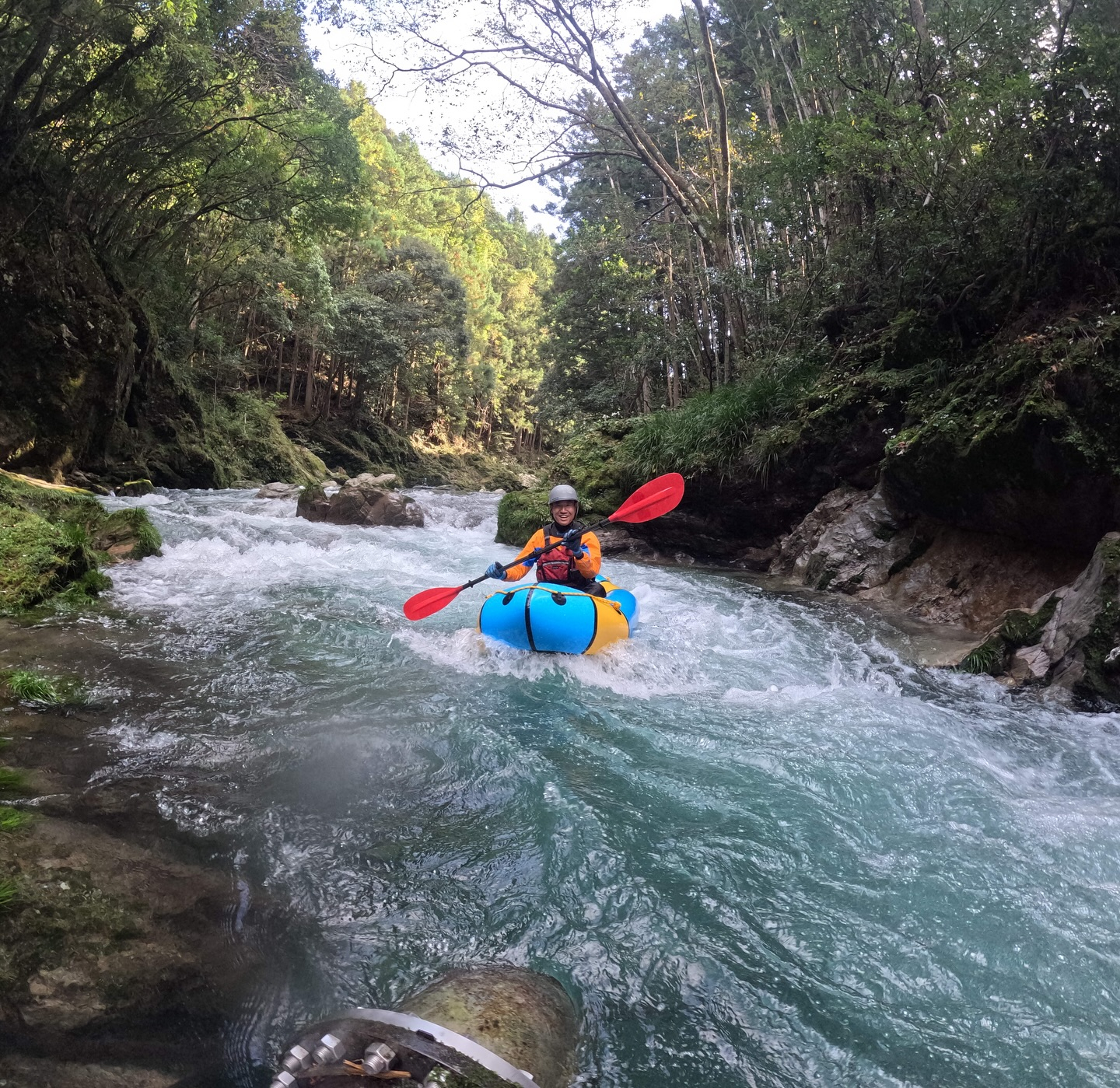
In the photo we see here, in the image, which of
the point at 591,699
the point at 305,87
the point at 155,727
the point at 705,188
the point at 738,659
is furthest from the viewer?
the point at 705,188

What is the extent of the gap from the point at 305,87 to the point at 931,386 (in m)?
10.6

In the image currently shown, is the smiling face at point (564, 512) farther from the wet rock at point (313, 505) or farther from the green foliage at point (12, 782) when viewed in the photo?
the wet rock at point (313, 505)

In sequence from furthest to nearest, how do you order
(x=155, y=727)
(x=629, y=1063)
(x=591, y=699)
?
1. (x=591, y=699)
2. (x=155, y=727)
3. (x=629, y=1063)

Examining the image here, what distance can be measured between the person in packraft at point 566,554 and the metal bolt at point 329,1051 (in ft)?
12.4

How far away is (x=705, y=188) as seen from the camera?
12.5 m

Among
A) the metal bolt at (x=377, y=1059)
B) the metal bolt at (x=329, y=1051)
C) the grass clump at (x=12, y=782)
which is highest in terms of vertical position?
the metal bolt at (x=377, y=1059)

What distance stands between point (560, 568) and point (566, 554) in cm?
12

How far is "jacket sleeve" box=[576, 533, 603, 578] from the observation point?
506 cm

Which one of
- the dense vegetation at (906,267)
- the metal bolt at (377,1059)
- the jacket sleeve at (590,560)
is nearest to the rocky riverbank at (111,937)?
the metal bolt at (377,1059)

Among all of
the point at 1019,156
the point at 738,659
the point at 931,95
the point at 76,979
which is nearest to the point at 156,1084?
the point at 76,979

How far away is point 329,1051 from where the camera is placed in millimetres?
1238

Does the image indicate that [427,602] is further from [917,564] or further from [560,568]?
[917,564]

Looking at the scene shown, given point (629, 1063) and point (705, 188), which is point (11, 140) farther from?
point (629, 1063)

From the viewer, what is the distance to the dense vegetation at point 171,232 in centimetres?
883
